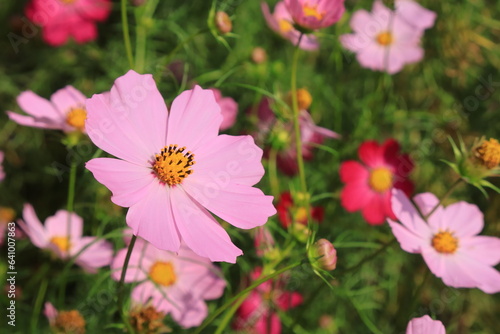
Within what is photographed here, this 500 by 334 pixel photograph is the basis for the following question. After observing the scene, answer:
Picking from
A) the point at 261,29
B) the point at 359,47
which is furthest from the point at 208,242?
the point at 261,29

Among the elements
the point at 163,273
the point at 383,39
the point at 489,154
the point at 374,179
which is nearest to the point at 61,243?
the point at 163,273

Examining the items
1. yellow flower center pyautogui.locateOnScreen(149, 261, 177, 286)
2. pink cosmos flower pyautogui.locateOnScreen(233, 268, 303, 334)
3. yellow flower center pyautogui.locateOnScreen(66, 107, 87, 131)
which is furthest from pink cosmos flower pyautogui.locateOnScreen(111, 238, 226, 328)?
yellow flower center pyautogui.locateOnScreen(66, 107, 87, 131)

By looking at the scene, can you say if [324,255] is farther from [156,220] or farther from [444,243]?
[444,243]

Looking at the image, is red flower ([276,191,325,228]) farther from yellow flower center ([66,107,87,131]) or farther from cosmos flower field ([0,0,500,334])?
yellow flower center ([66,107,87,131])

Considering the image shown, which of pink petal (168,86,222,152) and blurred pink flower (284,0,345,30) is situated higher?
blurred pink flower (284,0,345,30)

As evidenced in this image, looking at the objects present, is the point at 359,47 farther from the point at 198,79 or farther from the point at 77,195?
the point at 77,195

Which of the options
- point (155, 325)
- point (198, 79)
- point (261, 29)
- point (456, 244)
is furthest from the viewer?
point (261, 29)
